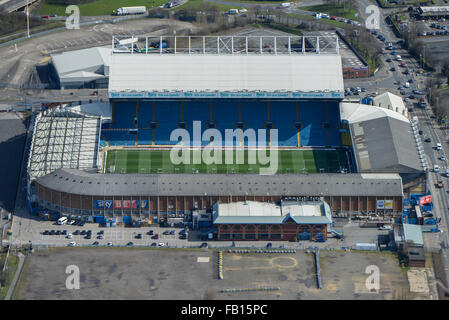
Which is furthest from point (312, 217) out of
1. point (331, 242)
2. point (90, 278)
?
point (90, 278)

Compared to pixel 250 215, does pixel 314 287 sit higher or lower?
lower

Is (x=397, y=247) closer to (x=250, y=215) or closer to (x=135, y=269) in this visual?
(x=250, y=215)

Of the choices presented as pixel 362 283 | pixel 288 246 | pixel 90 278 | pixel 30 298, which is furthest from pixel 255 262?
pixel 30 298

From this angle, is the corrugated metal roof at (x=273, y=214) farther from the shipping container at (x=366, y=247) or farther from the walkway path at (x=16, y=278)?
the walkway path at (x=16, y=278)

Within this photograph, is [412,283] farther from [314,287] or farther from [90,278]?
[90,278]

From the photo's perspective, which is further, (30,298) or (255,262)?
(255,262)

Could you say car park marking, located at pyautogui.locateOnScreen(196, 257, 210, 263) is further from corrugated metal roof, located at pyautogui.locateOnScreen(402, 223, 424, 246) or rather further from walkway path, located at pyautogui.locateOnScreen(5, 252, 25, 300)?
corrugated metal roof, located at pyautogui.locateOnScreen(402, 223, 424, 246)
